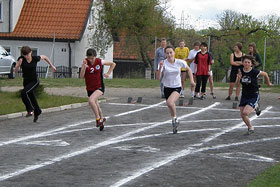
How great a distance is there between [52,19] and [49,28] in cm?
103

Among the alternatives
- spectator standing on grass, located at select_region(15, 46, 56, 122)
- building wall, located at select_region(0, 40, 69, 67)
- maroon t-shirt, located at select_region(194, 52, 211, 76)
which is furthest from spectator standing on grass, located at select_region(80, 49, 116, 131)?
building wall, located at select_region(0, 40, 69, 67)

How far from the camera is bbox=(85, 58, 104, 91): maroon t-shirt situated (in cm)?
1315

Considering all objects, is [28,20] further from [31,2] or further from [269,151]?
[269,151]

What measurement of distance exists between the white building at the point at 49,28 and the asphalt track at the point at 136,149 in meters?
32.0

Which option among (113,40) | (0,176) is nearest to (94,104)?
(0,176)

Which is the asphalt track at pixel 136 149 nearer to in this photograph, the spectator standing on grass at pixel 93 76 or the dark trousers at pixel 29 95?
the dark trousers at pixel 29 95

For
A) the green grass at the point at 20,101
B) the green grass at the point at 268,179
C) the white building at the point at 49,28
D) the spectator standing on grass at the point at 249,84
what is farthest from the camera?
the white building at the point at 49,28

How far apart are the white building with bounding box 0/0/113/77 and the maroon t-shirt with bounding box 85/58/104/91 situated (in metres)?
34.2

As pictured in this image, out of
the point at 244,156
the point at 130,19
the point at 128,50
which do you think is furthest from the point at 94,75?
the point at 130,19

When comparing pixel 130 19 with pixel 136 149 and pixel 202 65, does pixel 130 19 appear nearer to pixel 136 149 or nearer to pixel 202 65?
pixel 202 65

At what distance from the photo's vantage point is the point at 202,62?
1978 centimetres

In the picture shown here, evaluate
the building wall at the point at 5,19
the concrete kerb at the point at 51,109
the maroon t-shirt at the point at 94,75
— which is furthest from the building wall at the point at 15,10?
the maroon t-shirt at the point at 94,75

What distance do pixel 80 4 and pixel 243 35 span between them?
44.4 feet

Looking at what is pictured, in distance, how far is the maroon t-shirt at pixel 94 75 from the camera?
1315 cm
